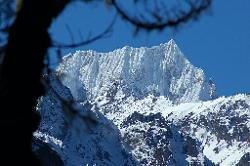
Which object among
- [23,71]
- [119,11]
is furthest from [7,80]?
[119,11]

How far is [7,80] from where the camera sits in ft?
21.1

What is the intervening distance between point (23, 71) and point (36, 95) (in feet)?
0.83

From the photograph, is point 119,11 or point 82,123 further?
point 119,11

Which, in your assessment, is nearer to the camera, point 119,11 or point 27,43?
point 27,43

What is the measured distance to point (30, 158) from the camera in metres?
6.41

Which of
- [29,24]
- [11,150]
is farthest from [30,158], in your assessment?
[29,24]

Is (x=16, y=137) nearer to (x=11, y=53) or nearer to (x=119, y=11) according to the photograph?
(x=11, y=53)

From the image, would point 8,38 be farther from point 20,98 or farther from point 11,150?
point 11,150

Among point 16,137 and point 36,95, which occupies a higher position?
point 36,95

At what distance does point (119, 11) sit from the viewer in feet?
23.3

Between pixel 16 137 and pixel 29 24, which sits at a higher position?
pixel 29 24

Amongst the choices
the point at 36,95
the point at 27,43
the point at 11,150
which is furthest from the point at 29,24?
the point at 11,150

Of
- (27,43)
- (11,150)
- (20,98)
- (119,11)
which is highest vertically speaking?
(119,11)

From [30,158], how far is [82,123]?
1.77 ft
